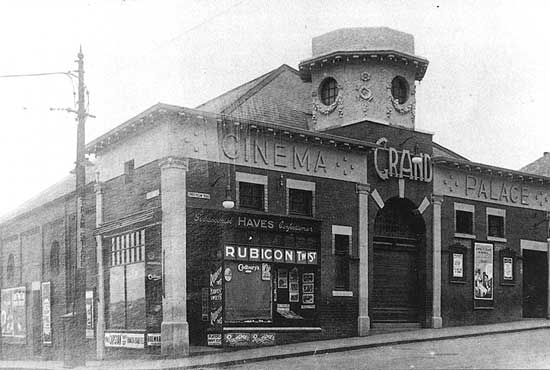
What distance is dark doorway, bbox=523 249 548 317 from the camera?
30.5 m

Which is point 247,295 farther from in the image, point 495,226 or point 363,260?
point 495,226

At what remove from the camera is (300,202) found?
2338cm

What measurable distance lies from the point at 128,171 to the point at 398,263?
10.0 m

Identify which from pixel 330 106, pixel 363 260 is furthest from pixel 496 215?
pixel 330 106

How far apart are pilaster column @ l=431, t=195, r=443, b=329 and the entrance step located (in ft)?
2.18

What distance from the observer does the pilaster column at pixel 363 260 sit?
78.6 feet

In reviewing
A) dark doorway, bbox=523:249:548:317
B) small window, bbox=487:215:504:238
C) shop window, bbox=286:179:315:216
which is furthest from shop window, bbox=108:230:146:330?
dark doorway, bbox=523:249:548:317

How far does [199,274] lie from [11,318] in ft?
63.3

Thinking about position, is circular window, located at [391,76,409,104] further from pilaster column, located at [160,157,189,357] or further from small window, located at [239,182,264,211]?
pilaster column, located at [160,157,189,357]

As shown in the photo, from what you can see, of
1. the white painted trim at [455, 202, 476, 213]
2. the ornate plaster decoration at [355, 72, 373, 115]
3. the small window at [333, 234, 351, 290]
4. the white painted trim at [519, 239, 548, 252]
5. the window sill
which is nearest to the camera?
the small window at [333, 234, 351, 290]

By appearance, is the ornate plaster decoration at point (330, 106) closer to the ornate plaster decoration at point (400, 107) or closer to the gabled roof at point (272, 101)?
the gabled roof at point (272, 101)

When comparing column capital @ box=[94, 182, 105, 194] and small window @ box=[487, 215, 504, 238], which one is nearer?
column capital @ box=[94, 182, 105, 194]

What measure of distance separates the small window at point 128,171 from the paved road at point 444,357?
763 centimetres

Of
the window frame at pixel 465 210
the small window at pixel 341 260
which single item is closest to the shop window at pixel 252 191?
the small window at pixel 341 260
